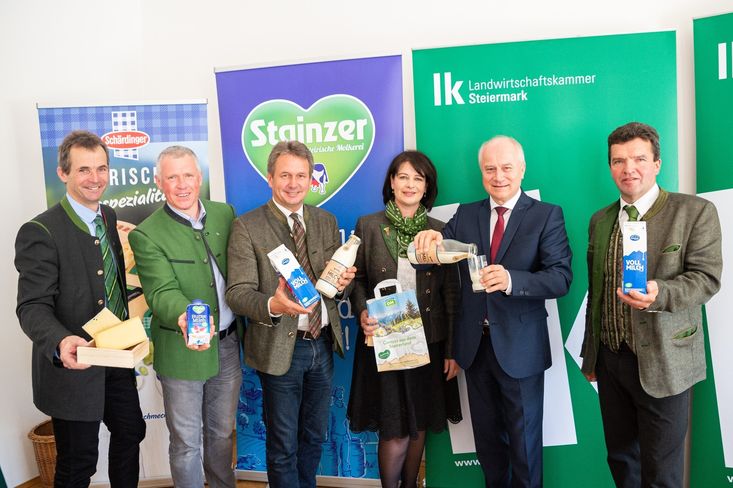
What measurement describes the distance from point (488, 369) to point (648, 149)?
3.60 feet

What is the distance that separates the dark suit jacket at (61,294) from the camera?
6.55ft

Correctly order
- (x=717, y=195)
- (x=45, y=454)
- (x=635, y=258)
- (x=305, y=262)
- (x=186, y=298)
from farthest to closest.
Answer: (x=45, y=454) → (x=717, y=195) → (x=305, y=262) → (x=186, y=298) → (x=635, y=258)

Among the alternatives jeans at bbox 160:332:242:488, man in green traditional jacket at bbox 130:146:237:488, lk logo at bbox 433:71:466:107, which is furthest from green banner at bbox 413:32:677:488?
jeans at bbox 160:332:242:488

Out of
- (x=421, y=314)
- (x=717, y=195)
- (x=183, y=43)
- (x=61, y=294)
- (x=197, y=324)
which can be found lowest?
(x=421, y=314)

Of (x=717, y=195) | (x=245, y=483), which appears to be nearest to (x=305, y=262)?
(x=245, y=483)

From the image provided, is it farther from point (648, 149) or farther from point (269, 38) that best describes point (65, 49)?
point (648, 149)

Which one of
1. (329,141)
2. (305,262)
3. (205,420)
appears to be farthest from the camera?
(329,141)

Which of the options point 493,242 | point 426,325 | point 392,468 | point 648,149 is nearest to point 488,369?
point 426,325

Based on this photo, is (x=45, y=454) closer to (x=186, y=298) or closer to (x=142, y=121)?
(x=186, y=298)

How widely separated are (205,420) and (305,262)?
87 cm

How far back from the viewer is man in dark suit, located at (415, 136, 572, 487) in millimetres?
2176

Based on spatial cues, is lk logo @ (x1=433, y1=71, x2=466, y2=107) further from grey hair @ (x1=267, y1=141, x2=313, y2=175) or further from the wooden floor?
the wooden floor

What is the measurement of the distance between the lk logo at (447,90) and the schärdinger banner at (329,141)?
0.63 ft

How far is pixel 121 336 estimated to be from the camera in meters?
1.94
